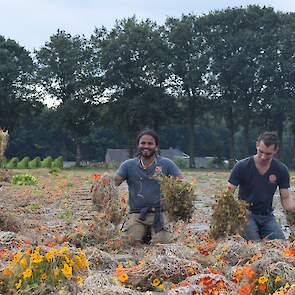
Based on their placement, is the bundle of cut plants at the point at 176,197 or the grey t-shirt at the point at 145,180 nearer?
the bundle of cut plants at the point at 176,197

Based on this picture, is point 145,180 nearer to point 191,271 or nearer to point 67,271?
point 191,271

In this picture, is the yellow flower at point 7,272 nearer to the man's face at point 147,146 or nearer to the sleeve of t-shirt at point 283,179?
the man's face at point 147,146

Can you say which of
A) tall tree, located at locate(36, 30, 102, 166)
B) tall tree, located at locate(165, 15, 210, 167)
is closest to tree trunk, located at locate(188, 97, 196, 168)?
tall tree, located at locate(165, 15, 210, 167)

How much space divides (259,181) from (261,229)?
560 millimetres

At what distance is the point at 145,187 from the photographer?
766cm

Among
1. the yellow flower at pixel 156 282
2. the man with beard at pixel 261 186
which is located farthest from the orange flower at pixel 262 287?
the man with beard at pixel 261 186

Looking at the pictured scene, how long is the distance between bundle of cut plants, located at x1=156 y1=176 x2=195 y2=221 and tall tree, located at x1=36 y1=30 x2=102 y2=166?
147ft

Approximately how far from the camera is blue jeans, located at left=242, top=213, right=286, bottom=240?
723 cm

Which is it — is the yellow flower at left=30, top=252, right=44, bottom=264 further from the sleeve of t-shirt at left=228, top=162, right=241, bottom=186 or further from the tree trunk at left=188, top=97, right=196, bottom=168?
the tree trunk at left=188, top=97, right=196, bottom=168

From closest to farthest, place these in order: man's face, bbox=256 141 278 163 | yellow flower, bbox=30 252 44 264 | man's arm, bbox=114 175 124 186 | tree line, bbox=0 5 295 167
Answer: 1. yellow flower, bbox=30 252 44 264
2. man's face, bbox=256 141 278 163
3. man's arm, bbox=114 175 124 186
4. tree line, bbox=0 5 295 167

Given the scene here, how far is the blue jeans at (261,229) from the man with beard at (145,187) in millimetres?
988

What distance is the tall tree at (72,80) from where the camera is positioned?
52938mm

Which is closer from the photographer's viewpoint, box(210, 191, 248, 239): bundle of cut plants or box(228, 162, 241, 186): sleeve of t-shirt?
box(210, 191, 248, 239): bundle of cut plants

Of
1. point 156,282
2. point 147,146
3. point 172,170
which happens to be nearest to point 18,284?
point 156,282
